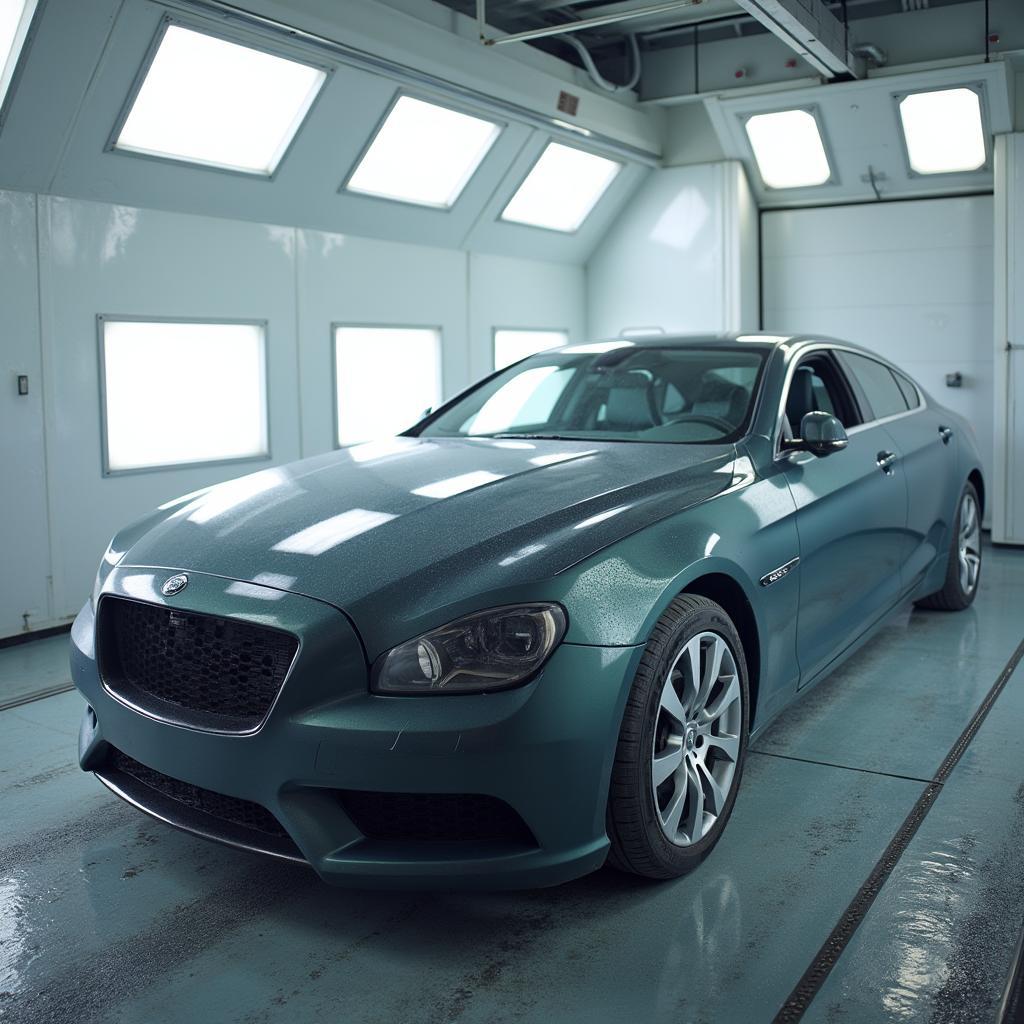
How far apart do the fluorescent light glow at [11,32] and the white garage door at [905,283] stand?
199 inches

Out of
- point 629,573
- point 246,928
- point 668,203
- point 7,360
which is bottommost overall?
point 246,928

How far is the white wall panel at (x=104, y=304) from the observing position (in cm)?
505

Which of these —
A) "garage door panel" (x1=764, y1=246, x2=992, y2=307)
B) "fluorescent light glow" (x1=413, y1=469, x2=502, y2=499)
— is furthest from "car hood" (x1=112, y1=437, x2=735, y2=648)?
"garage door panel" (x1=764, y1=246, x2=992, y2=307)

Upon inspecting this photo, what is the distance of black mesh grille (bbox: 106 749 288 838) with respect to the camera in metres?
2.29

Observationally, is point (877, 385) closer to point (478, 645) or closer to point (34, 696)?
point (478, 645)

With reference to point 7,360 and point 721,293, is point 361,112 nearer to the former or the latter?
point 7,360

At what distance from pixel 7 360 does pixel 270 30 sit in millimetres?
1829

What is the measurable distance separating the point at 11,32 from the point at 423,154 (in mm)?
2714

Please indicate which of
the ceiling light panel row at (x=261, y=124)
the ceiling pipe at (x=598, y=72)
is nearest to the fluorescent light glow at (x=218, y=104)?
the ceiling light panel row at (x=261, y=124)

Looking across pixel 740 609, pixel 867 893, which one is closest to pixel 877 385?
pixel 740 609

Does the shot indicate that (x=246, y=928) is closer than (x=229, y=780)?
No

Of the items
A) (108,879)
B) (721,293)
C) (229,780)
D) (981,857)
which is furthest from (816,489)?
(721,293)

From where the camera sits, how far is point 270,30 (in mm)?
4984

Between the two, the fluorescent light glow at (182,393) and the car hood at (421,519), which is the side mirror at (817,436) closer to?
the car hood at (421,519)
